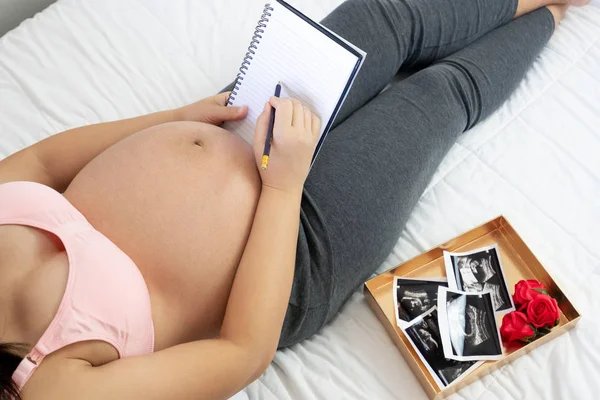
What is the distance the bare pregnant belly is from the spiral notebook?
0.13 m

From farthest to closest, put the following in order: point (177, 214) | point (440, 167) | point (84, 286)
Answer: point (440, 167)
point (177, 214)
point (84, 286)

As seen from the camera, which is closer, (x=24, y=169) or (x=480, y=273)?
(x=24, y=169)

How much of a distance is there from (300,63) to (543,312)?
579 mm

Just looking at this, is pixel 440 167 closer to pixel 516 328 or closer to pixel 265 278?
pixel 516 328

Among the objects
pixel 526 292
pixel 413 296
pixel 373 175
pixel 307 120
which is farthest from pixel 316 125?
pixel 526 292

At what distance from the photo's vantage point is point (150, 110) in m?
1.27

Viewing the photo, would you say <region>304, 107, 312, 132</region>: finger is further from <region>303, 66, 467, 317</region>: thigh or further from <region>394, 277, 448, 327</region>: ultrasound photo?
<region>394, 277, 448, 327</region>: ultrasound photo

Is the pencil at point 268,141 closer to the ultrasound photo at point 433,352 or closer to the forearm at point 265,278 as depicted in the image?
the forearm at point 265,278

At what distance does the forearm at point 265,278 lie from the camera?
0.78m

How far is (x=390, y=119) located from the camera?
41.1 inches

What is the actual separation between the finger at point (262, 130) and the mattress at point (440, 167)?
0.36 m

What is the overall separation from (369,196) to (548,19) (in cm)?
70

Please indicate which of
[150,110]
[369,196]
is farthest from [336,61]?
[150,110]

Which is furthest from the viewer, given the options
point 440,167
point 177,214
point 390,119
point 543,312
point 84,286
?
point 440,167
